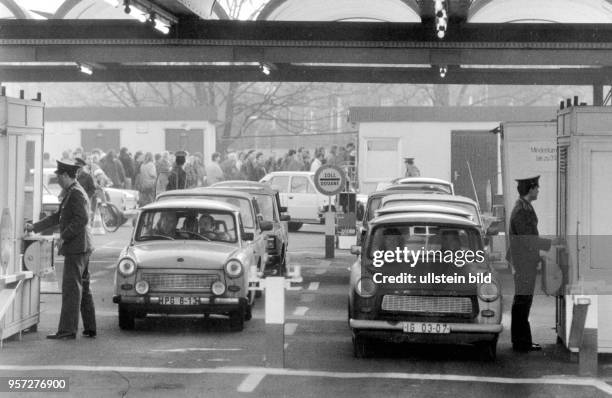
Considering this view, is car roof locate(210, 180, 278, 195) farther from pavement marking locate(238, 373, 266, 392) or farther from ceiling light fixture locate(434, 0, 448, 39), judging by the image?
pavement marking locate(238, 373, 266, 392)

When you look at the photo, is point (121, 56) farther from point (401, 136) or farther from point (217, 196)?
point (401, 136)

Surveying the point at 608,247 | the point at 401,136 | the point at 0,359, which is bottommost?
the point at 0,359

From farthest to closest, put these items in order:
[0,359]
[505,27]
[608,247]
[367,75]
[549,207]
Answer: [367,75] < [549,207] < [505,27] < [608,247] < [0,359]

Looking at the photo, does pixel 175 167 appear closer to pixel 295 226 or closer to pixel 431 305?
pixel 295 226

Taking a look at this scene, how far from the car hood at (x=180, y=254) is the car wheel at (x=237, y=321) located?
1.90 feet

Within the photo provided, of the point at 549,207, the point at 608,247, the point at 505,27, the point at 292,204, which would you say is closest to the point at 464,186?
the point at 292,204

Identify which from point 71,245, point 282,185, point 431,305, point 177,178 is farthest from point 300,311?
point 282,185

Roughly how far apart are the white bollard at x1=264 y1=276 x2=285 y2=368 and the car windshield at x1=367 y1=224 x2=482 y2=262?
1.36 meters

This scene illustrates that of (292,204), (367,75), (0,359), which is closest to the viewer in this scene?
(0,359)

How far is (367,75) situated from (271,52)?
6.71 metres

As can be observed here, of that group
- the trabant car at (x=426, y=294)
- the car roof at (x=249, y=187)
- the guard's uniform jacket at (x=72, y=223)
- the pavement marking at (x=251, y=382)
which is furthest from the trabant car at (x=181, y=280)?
the car roof at (x=249, y=187)

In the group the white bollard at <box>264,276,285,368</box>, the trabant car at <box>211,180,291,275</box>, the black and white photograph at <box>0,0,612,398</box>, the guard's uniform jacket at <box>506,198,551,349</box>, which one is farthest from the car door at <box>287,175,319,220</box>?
the white bollard at <box>264,276,285,368</box>

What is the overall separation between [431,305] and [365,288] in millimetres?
668

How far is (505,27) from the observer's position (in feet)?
65.8
